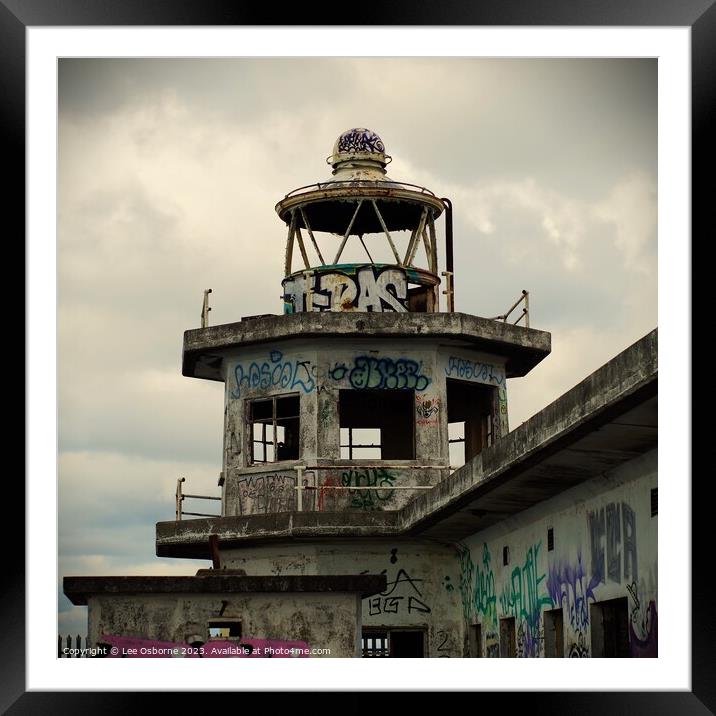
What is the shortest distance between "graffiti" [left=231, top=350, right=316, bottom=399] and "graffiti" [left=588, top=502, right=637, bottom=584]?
35.7 ft

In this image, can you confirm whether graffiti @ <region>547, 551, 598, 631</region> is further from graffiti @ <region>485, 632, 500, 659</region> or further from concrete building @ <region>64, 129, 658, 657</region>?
graffiti @ <region>485, 632, 500, 659</region>

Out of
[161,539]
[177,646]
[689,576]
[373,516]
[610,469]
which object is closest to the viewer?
[689,576]

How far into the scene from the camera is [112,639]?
19.0m

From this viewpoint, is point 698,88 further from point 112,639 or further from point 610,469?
point 112,639

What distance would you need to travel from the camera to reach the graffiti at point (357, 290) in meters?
29.6

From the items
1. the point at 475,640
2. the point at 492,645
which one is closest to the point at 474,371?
the point at 475,640

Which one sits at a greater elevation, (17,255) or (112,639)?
(17,255)

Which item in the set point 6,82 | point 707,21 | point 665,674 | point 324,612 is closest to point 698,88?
point 707,21

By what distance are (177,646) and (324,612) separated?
5.72ft

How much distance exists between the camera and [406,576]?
27.4m

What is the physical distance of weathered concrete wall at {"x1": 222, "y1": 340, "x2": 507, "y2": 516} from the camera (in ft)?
92.0

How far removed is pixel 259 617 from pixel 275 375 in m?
10.5

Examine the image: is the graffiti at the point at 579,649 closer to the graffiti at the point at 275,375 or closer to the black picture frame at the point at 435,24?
the black picture frame at the point at 435,24

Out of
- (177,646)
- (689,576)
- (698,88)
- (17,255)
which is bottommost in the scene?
(177,646)
